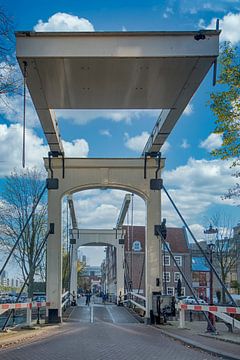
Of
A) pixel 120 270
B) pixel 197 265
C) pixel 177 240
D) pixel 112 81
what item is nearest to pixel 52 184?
pixel 112 81

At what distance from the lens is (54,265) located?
17750mm

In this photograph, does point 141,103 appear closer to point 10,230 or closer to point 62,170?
point 62,170

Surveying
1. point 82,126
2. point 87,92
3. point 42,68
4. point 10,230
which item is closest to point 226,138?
point 87,92

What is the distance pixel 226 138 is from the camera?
1203 cm

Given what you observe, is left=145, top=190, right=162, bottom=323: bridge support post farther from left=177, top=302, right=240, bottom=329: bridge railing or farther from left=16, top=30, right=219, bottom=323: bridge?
left=177, top=302, right=240, bottom=329: bridge railing

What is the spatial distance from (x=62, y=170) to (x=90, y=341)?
8.26 metres

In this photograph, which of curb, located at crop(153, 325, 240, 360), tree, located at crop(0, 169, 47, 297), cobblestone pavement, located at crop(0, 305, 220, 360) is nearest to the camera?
cobblestone pavement, located at crop(0, 305, 220, 360)

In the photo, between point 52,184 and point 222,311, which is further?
point 52,184

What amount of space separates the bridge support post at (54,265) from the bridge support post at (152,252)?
3.05 m

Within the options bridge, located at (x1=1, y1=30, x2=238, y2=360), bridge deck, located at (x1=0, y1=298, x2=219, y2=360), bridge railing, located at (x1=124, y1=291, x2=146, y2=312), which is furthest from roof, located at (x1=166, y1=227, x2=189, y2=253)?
bridge deck, located at (x1=0, y1=298, x2=219, y2=360)

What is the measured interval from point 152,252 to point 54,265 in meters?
3.43

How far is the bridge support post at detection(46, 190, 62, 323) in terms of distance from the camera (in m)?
17.5

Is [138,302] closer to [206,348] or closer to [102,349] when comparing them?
[206,348]

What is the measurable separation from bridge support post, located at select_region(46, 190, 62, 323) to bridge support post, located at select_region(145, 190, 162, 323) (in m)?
3.05
